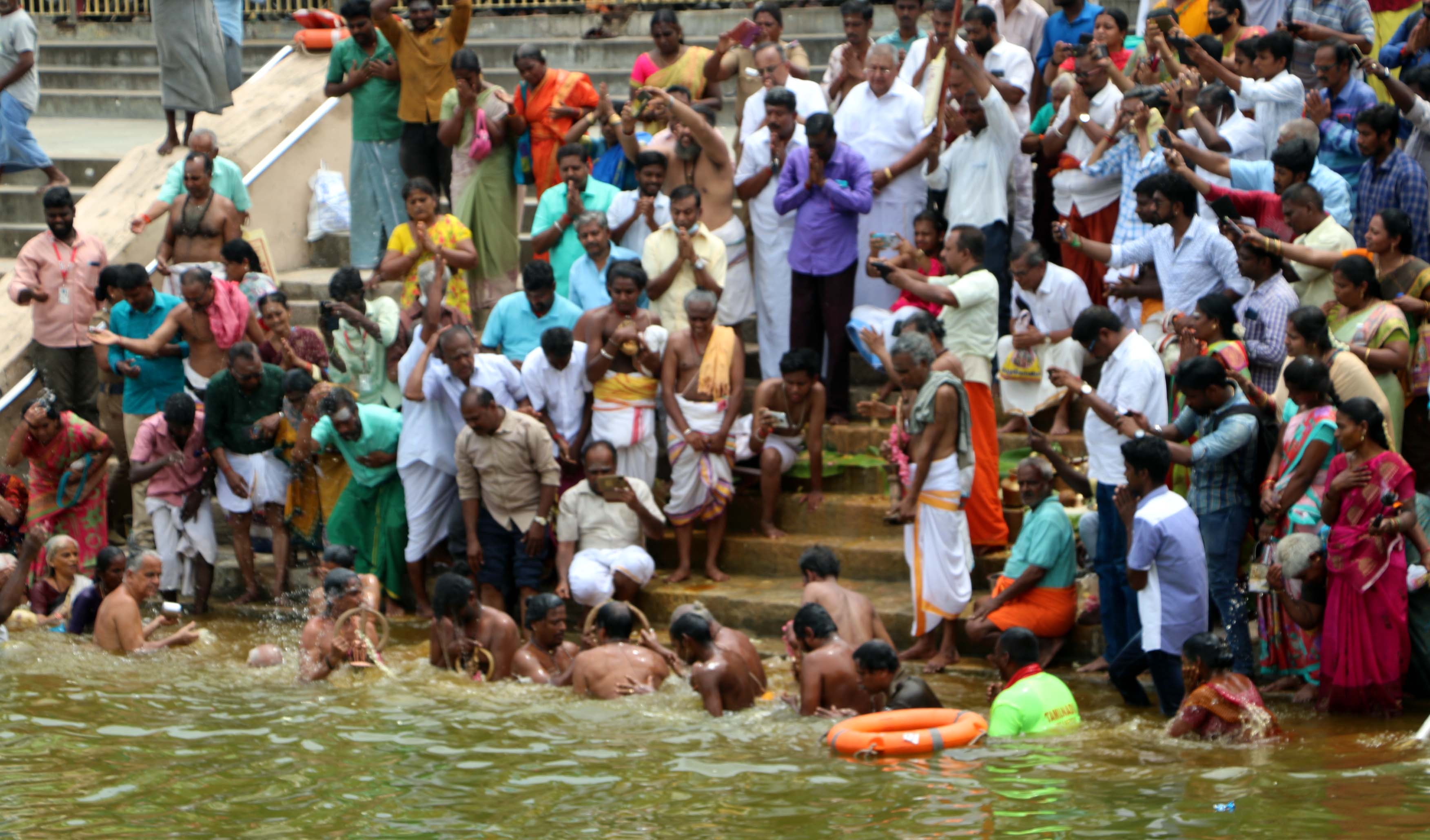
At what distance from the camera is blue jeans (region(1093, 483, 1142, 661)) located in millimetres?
9438

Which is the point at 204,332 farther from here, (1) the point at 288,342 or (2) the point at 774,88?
(2) the point at 774,88

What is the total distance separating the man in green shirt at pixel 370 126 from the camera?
523 inches

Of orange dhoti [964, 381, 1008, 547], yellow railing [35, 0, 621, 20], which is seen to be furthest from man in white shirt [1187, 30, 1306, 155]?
yellow railing [35, 0, 621, 20]

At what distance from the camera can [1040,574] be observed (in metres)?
9.66

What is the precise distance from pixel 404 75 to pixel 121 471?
3659mm

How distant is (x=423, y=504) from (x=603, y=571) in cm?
152

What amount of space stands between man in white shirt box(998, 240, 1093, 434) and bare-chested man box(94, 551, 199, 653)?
214 inches

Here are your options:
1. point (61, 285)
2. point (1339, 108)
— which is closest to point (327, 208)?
point (61, 285)

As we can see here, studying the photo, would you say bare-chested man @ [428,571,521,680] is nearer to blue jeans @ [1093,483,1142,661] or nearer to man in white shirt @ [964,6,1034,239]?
blue jeans @ [1093,483,1142,661]

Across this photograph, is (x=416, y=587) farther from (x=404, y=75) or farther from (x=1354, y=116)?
(x=1354, y=116)

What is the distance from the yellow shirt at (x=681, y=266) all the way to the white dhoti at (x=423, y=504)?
5.97ft

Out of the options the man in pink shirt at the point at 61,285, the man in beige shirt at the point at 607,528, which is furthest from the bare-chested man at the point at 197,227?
the man in beige shirt at the point at 607,528

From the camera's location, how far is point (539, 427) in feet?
36.2

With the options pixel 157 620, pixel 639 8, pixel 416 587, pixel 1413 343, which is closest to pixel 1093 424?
pixel 1413 343
